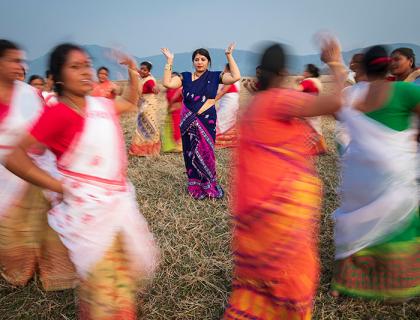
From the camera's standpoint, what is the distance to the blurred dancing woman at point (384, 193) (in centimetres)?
247

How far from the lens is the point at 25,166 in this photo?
165cm

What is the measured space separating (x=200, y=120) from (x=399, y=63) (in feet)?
7.35

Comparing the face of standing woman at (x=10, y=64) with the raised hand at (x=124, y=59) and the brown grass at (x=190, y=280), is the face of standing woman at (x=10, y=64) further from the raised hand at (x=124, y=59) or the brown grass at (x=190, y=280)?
the brown grass at (x=190, y=280)

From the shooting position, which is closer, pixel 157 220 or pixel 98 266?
pixel 98 266

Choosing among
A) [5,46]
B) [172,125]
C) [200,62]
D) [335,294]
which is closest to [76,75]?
[5,46]

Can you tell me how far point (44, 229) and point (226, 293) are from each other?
1.43m

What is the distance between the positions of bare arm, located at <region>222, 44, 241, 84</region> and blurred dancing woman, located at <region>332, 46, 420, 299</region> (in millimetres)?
1675

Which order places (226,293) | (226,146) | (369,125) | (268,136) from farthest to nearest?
(226,146), (226,293), (369,125), (268,136)

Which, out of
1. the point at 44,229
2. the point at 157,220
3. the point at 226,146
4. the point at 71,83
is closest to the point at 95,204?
the point at 71,83

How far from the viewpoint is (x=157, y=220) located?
13.6ft

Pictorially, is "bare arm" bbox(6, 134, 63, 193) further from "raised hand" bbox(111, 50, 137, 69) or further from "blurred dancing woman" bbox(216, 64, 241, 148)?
"blurred dancing woman" bbox(216, 64, 241, 148)

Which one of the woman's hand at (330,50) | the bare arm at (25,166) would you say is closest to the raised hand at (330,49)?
the woman's hand at (330,50)

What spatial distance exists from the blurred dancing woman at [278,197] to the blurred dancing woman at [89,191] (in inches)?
23.7

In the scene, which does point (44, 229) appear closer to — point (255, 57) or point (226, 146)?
point (255, 57)
